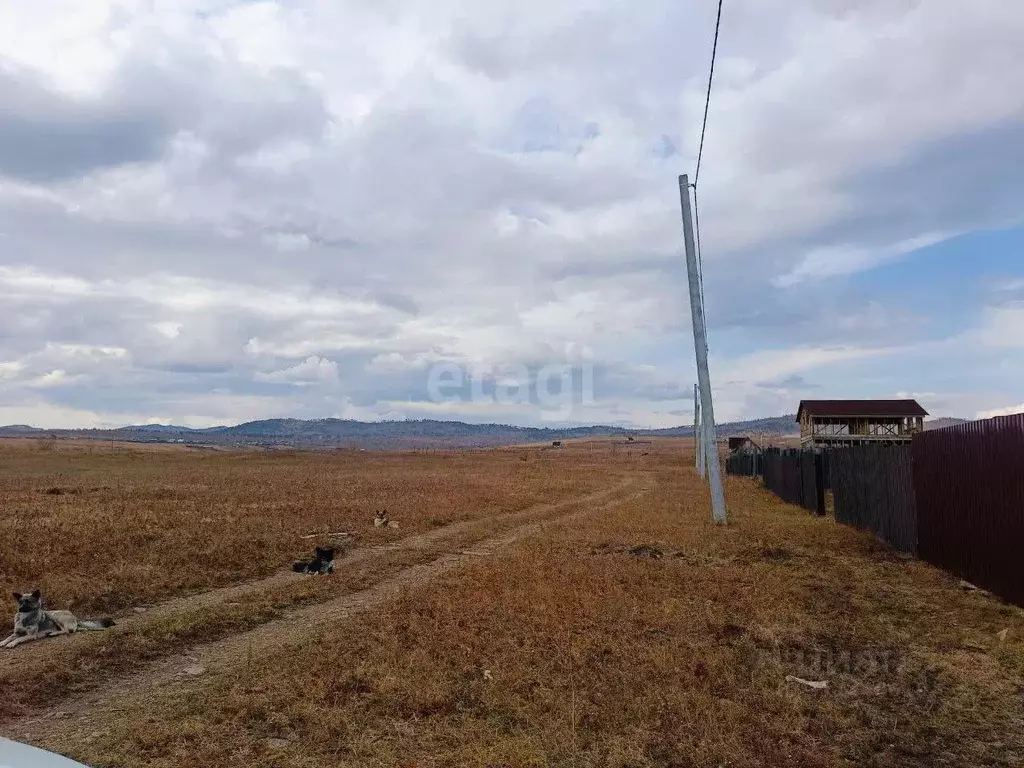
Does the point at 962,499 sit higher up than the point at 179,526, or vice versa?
the point at 962,499

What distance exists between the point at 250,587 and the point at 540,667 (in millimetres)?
6019

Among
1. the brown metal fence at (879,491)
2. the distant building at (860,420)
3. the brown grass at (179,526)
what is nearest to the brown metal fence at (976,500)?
the brown metal fence at (879,491)

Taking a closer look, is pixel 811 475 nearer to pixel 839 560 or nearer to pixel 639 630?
pixel 839 560

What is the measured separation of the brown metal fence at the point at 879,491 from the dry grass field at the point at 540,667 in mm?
1401

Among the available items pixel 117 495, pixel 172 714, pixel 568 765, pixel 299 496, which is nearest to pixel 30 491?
pixel 117 495

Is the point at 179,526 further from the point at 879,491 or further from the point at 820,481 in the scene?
the point at 820,481

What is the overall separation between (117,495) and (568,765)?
80.6 feet

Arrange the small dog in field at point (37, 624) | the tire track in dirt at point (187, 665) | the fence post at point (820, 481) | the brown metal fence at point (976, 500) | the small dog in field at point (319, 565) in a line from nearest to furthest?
the tire track in dirt at point (187, 665) → the small dog in field at point (37, 624) → the brown metal fence at point (976, 500) → the small dog in field at point (319, 565) → the fence post at point (820, 481)

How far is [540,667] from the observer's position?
6859 mm

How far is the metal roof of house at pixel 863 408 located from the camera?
2005 inches

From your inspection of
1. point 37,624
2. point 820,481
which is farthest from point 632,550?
point 820,481

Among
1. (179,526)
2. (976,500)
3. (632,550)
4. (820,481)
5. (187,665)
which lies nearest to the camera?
(187,665)

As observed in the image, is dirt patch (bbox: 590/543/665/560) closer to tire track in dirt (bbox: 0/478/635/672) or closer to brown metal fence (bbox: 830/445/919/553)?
tire track in dirt (bbox: 0/478/635/672)

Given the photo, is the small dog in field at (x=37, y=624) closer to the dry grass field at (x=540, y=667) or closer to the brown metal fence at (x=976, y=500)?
the dry grass field at (x=540, y=667)
